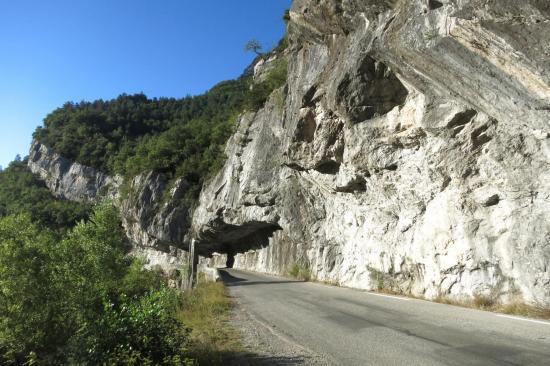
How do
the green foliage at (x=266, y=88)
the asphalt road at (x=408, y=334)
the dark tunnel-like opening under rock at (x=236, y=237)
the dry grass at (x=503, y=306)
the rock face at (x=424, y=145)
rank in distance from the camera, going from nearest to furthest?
1. the asphalt road at (x=408, y=334)
2. the dry grass at (x=503, y=306)
3. the rock face at (x=424, y=145)
4. the dark tunnel-like opening under rock at (x=236, y=237)
5. the green foliage at (x=266, y=88)

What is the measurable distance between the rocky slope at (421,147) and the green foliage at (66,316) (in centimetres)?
734

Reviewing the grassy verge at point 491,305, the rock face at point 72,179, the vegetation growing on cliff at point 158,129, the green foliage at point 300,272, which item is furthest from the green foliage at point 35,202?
the grassy verge at point 491,305

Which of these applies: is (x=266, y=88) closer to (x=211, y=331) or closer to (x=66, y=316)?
(x=211, y=331)

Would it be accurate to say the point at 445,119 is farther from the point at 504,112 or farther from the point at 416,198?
the point at 416,198

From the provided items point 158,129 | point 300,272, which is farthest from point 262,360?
point 158,129

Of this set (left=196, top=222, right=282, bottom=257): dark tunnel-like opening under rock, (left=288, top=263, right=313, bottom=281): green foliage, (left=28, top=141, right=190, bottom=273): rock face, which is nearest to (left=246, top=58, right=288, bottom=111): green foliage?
(left=196, top=222, right=282, bottom=257): dark tunnel-like opening under rock

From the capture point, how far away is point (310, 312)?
8914 mm

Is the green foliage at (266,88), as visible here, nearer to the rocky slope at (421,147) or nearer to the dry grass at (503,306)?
the rocky slope at (421,147)

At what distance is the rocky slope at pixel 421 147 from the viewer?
7.73 meters

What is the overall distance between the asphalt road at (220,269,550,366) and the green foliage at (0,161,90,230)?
58238mm

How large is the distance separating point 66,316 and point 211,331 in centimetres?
255

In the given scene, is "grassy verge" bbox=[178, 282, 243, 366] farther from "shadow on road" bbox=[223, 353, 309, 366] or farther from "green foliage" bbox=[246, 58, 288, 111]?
"green foliage" bbox=[246, 58, 288, 111]

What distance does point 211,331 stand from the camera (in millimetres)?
6941

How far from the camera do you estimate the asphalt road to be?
4.74 meters
